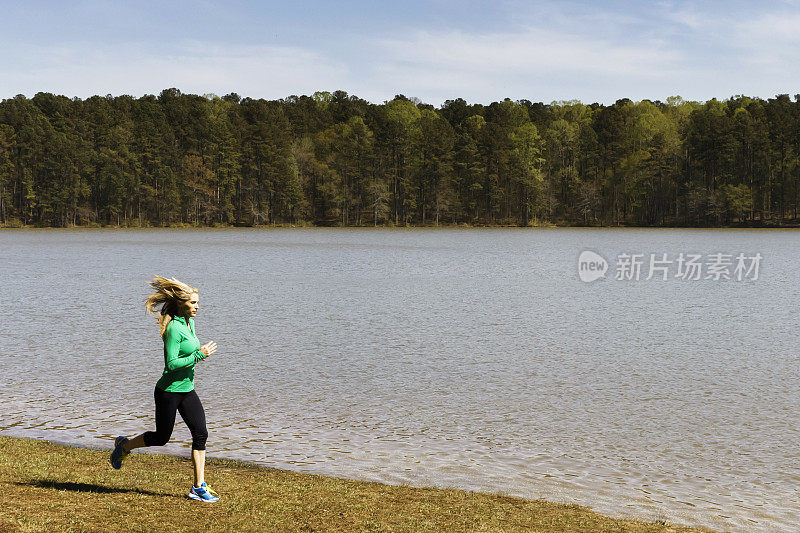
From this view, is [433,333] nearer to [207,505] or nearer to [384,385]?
[384,385]

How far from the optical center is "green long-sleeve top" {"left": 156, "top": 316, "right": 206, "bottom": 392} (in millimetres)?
7605

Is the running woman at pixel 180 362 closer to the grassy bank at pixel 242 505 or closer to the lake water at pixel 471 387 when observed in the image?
the grassy bank at pixel 242 505

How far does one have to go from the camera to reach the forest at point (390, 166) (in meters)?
128

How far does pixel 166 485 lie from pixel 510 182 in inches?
5555

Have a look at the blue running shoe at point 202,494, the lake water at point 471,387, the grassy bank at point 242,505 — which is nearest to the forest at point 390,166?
the lake water at point 471,387

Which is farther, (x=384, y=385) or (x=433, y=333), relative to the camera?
(x=433, y=333)

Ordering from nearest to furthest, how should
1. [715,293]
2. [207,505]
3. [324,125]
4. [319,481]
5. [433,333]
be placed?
[207,505], [319,481], [433,333], [715,293], [324,125]

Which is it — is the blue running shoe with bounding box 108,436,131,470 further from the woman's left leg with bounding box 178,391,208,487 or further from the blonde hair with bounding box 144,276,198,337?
the blonde hair with bounding box 144,276,198,337

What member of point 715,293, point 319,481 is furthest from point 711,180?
point 319,481

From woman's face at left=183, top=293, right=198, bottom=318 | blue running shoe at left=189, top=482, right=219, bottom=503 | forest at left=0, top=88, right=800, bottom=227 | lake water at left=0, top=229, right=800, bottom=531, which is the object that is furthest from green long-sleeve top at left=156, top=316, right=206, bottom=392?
forest at left=0, top=88, right=800, bottom=227

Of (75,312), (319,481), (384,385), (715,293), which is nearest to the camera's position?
(319,481)

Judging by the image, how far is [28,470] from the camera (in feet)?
28.6

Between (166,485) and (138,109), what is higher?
(138,109)

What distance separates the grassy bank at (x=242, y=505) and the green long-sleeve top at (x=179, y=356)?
3.69 feet
